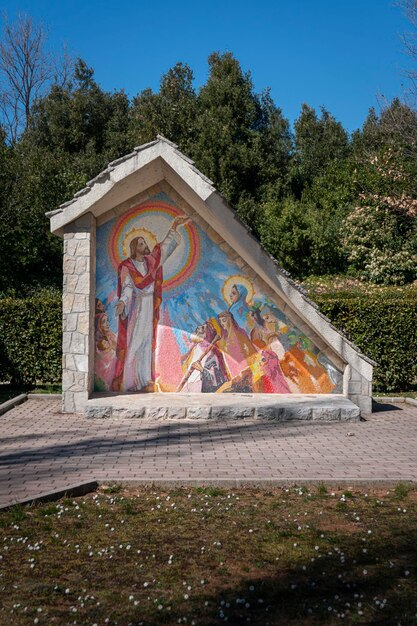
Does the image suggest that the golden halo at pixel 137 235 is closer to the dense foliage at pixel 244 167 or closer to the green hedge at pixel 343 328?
the green hedge at pixel 343 328

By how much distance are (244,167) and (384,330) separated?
71.4ft

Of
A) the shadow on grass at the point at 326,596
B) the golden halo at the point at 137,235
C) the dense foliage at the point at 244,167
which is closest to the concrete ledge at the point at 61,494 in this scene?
the shadow on grass at the point at 326,596

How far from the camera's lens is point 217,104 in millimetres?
37469

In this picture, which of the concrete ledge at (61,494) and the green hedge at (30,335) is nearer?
the concrete ledge at (61,494)

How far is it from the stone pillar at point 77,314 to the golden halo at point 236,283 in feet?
7.87

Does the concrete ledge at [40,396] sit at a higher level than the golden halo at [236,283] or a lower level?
lower

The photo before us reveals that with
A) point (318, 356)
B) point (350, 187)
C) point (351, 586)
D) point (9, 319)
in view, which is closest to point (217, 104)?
point (350, 187)

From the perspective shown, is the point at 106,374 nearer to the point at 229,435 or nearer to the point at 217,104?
the point at 229,435

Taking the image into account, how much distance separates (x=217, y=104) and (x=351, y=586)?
34490 millimetres

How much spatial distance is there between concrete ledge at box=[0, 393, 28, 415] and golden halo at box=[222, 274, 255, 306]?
432 centimetres

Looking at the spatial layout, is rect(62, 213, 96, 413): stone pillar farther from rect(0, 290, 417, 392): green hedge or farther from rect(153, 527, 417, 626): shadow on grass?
rect(153, 527, 417, 626): shadow on grass

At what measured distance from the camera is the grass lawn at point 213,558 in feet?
16.3

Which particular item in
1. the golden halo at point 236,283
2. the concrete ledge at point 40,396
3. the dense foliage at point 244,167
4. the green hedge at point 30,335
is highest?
the dense foliage at point 244,167

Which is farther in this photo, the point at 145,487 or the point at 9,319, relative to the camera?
the point at 9,319
